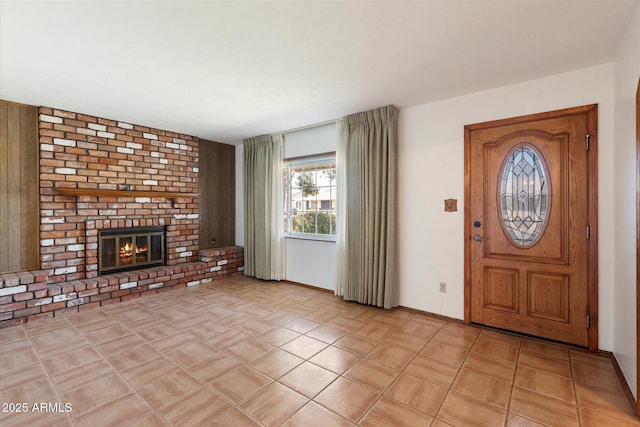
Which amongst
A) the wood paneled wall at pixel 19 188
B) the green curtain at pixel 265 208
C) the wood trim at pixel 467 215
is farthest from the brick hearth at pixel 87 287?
the wood trim at pixel 467 215

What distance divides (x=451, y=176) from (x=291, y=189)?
2.59 meters

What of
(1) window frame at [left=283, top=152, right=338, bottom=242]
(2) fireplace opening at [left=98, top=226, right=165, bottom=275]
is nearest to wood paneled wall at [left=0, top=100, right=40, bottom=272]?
(2) fireplace opening at [left=98, top=226, right=165, bottom=275]

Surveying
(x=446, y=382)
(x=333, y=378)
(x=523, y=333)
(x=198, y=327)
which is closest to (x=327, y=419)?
(x=333, y=378)

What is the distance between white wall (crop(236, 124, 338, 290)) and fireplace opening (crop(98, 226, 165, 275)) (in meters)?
2.04

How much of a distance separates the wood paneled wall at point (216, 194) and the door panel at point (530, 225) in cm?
421

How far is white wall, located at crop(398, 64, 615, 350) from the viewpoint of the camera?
2490mm

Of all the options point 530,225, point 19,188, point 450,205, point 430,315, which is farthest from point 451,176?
point 19,188

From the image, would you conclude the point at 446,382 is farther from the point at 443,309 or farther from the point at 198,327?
the point at 198,327

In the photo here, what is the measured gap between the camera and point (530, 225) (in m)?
2.83

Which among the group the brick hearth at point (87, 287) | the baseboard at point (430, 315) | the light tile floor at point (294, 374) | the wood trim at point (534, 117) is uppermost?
the wood trim at point (534, 117)

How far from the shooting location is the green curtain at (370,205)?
3541 mm

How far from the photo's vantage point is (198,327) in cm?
310

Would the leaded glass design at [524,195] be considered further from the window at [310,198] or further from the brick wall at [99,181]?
the brick wall at [99,181]

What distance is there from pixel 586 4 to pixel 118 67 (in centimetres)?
344
